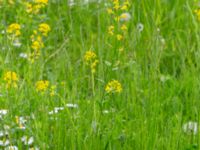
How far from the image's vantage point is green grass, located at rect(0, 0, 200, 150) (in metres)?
2.82

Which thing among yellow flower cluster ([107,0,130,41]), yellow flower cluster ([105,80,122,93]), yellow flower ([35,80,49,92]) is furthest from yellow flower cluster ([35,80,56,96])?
yellow flower cluster ([107,0,130,41])

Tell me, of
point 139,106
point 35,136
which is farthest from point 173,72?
point 35,136

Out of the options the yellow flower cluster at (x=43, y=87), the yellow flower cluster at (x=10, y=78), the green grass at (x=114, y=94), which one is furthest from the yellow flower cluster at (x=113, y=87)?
the yellow flower cluster at (x=10, y=78)

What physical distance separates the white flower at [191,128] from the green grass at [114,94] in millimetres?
25

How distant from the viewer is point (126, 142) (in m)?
2.82

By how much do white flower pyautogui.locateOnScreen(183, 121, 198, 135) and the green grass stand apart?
0.08 feet

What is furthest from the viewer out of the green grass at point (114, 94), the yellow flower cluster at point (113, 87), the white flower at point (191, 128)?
the yellow flower cluster at point (113, 87)

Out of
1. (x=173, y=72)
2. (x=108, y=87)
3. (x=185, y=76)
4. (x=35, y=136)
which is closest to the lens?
(x=35, y=136)

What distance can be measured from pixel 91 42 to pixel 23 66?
17.5 inches

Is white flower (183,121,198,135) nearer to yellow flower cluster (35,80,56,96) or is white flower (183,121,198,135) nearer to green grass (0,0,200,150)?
green grass (0,0,200,150)

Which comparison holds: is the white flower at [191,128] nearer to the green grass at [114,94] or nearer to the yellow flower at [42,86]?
the green grass at [114,94]

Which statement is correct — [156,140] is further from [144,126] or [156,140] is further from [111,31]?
[111,31]

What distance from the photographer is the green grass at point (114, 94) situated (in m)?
2.82

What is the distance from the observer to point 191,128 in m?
2.97
